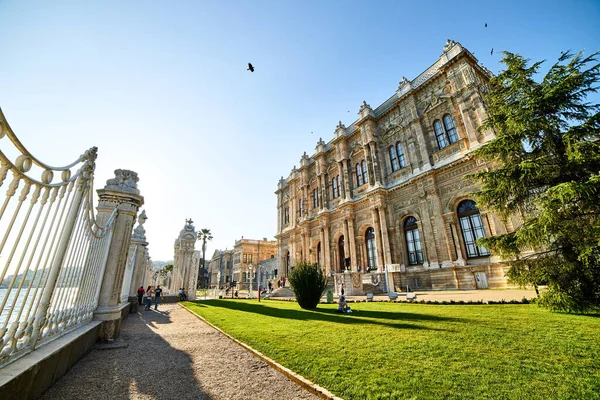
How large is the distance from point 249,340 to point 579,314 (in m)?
8.06

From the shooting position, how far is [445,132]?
17844 millimetres

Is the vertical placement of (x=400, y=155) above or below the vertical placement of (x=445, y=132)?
below

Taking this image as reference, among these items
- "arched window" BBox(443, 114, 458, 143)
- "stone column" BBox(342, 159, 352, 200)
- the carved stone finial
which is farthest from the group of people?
the carved stone finial

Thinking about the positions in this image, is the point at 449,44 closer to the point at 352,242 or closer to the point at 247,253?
the point at 352,242

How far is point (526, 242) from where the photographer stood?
6.89 meters

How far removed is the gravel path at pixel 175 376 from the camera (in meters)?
2.85

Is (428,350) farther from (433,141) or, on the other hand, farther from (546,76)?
(433,141)

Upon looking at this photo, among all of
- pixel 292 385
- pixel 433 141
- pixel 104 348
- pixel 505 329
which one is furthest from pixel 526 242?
pixel 433 141

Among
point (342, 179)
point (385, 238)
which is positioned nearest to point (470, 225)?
point (385, 238)

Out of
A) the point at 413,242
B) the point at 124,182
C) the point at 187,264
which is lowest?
the point at 187,264

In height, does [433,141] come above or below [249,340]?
above

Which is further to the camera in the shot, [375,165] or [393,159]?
[375,165]

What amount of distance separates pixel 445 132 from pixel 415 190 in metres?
4.62

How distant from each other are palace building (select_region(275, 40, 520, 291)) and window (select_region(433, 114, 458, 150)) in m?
0.07
